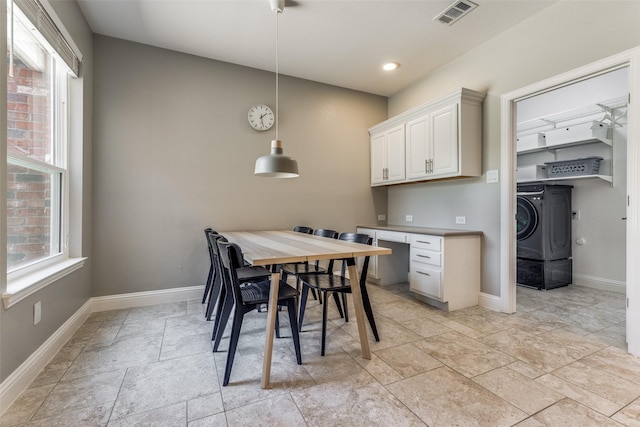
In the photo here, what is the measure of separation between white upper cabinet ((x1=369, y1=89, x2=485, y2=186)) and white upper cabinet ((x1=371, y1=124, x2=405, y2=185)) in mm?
13

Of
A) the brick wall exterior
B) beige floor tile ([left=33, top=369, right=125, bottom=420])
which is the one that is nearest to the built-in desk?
beige floor tile ([left=33, top=369, right=125, bottom=420])

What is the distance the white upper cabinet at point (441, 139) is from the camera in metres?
3.08

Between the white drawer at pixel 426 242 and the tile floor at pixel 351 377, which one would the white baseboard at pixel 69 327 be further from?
the white drawer at pixel 426 242

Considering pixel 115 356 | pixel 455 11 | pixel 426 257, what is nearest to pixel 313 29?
pixel 455 11

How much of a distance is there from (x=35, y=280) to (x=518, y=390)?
9.65 ft

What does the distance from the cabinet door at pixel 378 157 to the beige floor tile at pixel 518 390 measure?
2.82m

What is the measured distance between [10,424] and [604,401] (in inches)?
118

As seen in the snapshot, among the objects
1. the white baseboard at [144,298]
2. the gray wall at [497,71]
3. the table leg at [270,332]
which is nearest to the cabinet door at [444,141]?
the gray wall at [497,71]

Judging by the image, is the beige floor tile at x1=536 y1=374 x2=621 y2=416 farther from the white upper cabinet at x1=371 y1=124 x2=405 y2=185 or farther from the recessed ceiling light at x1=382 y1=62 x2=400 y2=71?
the recessed ceiling light at x1=382 y1=62 x2=400 y2=71

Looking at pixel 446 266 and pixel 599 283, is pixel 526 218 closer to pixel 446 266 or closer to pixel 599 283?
pixel 599 283

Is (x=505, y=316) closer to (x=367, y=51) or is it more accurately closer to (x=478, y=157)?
(x=478, y=157)

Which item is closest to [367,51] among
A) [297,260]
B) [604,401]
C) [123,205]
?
[297,260]

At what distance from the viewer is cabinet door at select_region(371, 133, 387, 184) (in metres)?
4.17

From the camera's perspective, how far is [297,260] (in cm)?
177
